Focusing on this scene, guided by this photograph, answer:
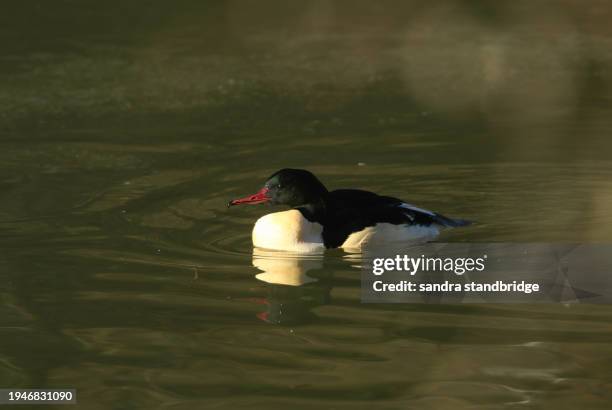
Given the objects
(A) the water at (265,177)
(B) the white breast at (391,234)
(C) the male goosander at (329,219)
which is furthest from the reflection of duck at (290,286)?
(B) the white breast at (391,234)

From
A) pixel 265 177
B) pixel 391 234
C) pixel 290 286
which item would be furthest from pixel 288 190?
pixel 265 177

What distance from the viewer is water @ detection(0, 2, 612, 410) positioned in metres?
6.82

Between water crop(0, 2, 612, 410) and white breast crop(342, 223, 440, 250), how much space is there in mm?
183

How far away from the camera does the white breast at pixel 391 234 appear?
9.60 meters

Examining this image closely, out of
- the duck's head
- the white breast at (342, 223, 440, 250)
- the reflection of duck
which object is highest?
the duck's head

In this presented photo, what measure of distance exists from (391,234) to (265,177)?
2094 mm

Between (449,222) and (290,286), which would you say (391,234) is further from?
(290,286)

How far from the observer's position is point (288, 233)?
9.48 metres

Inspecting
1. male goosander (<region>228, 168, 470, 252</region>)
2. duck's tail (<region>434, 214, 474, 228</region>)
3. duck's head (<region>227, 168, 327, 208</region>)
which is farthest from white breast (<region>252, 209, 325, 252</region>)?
duck's tail (<region>434, 214, 474, 228</region>)

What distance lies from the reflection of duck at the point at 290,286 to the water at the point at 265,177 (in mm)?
25

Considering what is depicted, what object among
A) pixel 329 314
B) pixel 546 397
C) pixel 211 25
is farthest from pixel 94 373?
pixel 211 25

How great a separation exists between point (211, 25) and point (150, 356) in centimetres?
1083

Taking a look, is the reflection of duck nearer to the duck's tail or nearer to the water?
the water

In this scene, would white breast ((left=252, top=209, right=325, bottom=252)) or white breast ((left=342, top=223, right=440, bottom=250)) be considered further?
white breast ((left=342, top=223, right=440, bottom=250))
